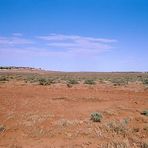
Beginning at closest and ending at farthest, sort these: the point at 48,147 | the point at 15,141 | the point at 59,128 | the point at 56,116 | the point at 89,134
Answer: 1. the point at 48,147
2. the point at 15,141
3. the point at 89,134
4. the point at 59,128
5. the point at 56,116

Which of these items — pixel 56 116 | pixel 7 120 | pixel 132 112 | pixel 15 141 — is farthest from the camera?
pixel 132 112

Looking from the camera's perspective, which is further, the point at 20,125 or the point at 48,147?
the point at 20,125

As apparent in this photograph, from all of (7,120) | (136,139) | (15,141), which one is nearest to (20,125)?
(7,120)

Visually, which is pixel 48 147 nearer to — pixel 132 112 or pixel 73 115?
pixel 73 115

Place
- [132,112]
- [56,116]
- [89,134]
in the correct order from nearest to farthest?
[89,134] < [56,116] < [132,112]

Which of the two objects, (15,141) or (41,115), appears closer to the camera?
(15,141)

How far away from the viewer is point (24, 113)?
42.5ft

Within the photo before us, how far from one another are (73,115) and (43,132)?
3225 millimetres

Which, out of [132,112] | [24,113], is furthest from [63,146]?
[132,112]

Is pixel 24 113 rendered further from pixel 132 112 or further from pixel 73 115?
pixel 132 112

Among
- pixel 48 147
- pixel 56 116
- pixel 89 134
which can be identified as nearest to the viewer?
pixel 48 147

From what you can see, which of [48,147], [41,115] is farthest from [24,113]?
[48,147]

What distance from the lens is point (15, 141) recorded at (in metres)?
8.62

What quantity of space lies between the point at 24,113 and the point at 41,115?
1.00 meters
